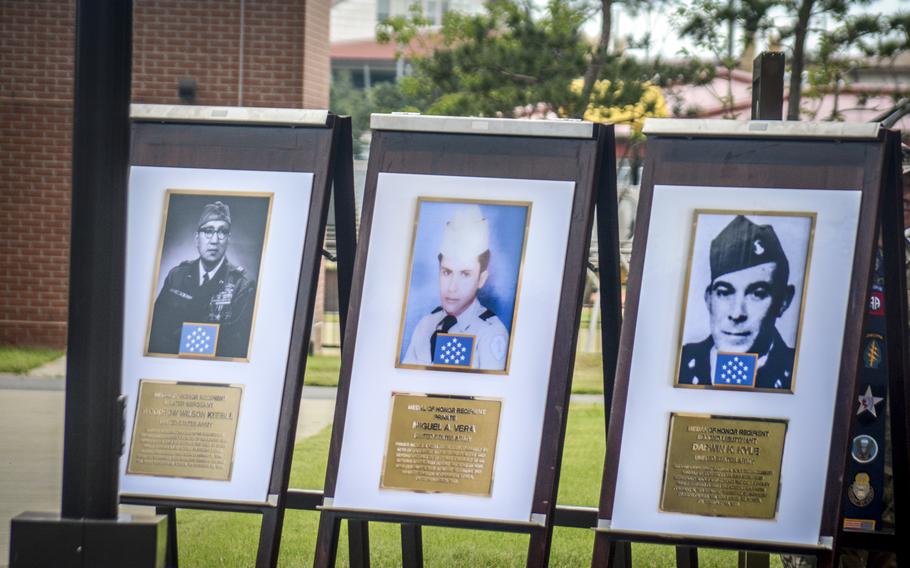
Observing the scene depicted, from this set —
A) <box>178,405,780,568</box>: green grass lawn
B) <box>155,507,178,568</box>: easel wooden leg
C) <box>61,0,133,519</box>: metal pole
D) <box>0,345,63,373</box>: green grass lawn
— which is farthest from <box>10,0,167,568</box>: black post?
<box>0,345,63,373</box>: green grass lawn

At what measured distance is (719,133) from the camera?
4.14 metres

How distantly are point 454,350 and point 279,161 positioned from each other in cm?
97

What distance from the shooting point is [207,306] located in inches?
176

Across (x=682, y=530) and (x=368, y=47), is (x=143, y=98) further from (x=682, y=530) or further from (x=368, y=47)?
(x=368, y=47)

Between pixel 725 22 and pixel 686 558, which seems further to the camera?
pixel 725 22

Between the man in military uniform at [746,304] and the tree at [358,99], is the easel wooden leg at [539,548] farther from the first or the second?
the tree at [358,99]

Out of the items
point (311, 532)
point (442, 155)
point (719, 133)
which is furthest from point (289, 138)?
point (311, 532)

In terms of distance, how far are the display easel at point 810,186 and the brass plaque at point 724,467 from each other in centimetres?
11

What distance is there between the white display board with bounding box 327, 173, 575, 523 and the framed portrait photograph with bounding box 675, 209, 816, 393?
0.47 meters

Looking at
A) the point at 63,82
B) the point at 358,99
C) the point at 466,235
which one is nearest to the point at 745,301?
the point at 466,235

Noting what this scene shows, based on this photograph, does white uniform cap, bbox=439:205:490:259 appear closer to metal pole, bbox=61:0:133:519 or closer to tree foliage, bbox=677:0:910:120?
metal pole, bbox=61:0:133:519

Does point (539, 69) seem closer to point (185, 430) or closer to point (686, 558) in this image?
point (686, 558)

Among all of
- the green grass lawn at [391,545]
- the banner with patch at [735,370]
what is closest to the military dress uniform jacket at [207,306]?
the banner with patch at [735,370]

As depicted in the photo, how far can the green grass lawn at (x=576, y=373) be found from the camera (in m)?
12.7
